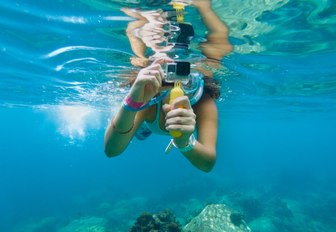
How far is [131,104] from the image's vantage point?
12.5 feet

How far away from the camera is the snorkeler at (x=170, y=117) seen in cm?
315

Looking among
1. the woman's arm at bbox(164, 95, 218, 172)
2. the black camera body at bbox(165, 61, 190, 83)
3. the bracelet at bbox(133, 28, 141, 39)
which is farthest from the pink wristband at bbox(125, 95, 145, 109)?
the bracelet at bbox(133, 28, 141, 39)

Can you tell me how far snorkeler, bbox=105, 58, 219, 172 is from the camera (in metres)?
3.15

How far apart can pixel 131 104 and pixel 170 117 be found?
870mm

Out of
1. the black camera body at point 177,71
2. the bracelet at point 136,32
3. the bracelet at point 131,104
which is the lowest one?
the bracelet at point 131,104

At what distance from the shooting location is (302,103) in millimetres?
30578

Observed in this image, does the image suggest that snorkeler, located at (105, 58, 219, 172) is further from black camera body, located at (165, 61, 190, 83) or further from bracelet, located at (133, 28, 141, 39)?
bracelet, located at (133, 28, 141, 39)

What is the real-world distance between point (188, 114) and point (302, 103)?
101ft

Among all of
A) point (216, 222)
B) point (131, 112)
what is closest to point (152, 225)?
point (216, 222)

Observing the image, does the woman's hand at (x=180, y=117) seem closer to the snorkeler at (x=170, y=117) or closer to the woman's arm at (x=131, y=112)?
the snorkeler at (x=170, y=117)

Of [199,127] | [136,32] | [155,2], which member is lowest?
[199,127]

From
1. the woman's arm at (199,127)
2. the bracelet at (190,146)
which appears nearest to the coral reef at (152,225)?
the woman's arm at (199,127)

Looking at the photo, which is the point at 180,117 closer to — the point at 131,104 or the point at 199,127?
the point at 131,104

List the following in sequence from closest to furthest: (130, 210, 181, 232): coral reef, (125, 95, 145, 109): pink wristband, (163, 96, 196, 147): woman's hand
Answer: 1. (163, 96, 196, 147): woman's hand
2. (125, 95, 145, 109): pink wristband
3. (130, 210, 181, 232): coral reef
